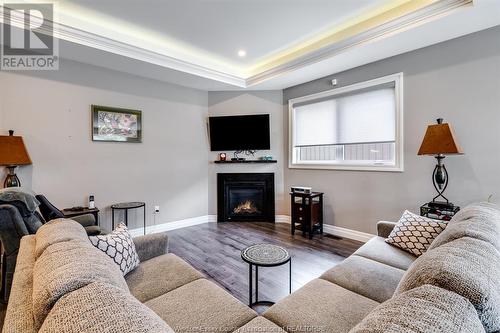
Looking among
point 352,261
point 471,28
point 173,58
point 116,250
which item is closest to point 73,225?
point 116,250

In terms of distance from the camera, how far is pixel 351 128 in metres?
3.81

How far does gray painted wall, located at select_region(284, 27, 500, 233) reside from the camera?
103 inches

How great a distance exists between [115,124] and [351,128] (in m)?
3.73

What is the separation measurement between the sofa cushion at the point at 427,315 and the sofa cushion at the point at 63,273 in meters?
0.91

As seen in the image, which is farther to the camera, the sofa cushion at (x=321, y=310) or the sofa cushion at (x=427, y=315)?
the sofa cushion at (x=321, y=310)

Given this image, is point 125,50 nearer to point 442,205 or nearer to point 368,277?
point 368,277

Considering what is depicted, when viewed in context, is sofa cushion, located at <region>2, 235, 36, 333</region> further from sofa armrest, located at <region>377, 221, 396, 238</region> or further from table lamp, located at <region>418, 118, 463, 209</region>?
table lamp, located at <region>418, 118, 463, 209</region>

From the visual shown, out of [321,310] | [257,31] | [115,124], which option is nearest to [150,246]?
[321,310]

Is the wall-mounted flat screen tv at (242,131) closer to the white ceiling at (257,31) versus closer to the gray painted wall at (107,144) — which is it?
the gray painted wall at (107,144)

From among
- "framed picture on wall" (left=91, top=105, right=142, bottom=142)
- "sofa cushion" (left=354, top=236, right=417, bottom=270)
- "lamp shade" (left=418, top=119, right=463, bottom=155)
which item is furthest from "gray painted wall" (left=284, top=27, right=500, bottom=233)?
"framed picture on wall" (left=91, top=105, right=142, bottom=142)

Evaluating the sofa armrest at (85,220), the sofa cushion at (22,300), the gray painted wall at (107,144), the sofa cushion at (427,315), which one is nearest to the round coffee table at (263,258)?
the sofa cushion at (427,315)

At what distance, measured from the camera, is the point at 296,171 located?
4.52 meters

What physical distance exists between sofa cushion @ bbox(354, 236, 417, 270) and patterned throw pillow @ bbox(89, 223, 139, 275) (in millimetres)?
1802

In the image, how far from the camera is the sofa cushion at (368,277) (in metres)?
1.50
